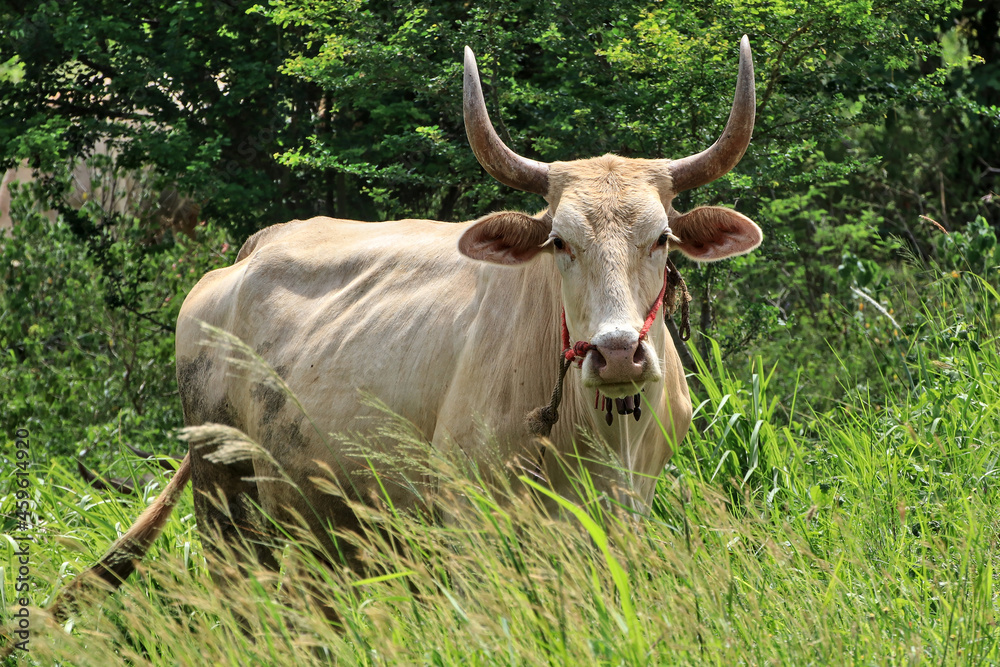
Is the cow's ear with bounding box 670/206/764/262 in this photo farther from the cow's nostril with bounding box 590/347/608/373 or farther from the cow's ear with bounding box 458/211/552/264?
the cow's nostril with bounding box 590/347/608/373

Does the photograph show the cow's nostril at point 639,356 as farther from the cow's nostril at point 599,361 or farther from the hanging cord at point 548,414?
the hanging cord at point 548,414

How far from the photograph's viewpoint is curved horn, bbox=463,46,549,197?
3.46m

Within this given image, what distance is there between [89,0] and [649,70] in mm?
4362

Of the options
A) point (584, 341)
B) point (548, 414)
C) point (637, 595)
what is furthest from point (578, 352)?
point (637, 595)

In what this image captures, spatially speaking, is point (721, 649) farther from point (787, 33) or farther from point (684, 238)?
point (787, 33)

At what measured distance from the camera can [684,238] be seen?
3600 millimetres

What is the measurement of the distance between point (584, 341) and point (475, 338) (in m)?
0.70

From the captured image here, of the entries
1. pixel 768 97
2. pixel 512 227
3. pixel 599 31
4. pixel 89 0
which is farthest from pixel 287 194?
pixel 512 227

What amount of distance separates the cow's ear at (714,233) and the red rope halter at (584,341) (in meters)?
0.24

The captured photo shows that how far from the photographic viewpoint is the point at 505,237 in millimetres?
3572

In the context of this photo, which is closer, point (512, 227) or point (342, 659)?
point (342, 659)

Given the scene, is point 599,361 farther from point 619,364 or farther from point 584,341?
point 584,341

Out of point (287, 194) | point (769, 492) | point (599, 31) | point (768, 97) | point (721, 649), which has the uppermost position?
point (599, 31)

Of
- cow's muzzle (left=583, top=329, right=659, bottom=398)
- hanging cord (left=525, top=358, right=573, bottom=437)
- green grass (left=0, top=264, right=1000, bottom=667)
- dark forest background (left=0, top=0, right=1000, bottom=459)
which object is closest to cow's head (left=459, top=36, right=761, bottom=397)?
cow's muzzle (left=583, top=329, right=659, bottom=398)
